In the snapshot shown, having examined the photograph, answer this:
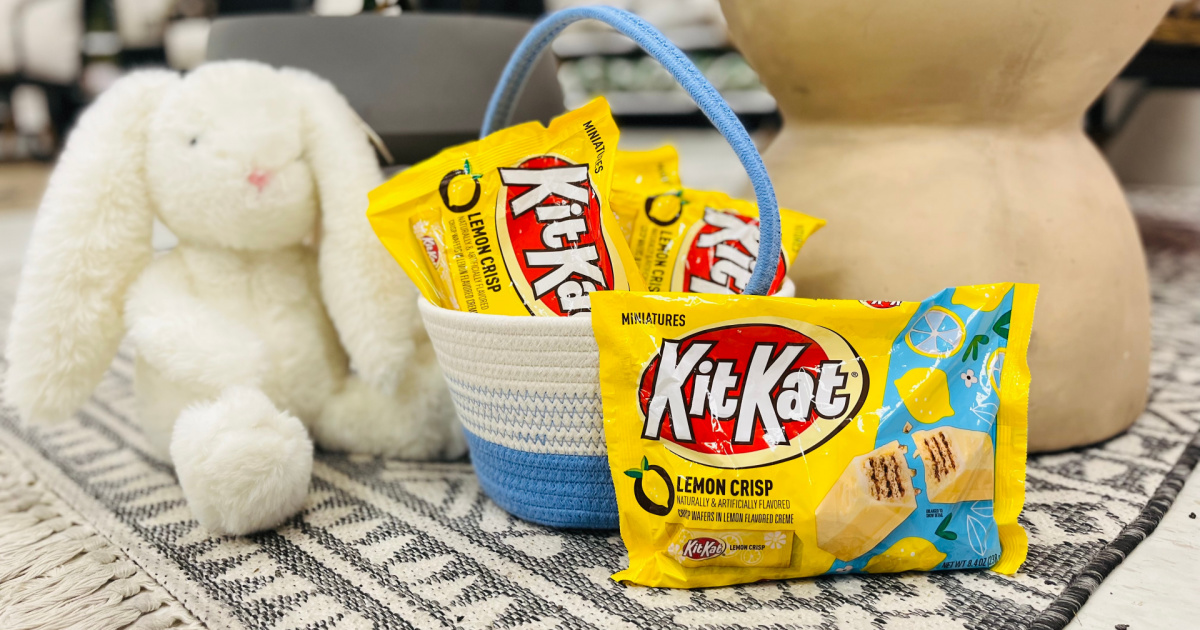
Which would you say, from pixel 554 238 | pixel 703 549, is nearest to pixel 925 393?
pixel 703 549

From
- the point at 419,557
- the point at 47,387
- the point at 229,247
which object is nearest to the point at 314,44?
the point at 229,247

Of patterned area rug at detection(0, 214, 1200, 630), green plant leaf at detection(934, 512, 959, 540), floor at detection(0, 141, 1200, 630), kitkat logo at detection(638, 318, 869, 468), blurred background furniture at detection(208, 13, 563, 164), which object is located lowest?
patterned area rug at detection(0, 214, 1200, 630)

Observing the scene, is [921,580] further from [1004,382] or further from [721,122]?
[721,122]

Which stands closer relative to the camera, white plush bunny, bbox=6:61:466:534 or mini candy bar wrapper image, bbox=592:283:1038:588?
mini candy bar wrapper image, bbox=592:283:1038:588

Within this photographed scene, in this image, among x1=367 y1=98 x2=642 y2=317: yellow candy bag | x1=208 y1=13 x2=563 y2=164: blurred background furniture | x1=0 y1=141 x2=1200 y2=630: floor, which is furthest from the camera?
x1=208 y1=13 x2=563 y2=164: blurred background furniture

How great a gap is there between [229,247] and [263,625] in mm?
369

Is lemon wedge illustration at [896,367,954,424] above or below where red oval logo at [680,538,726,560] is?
above

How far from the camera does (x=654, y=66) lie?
429 cm

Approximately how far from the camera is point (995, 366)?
0.52 metres

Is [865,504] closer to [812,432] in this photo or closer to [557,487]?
[812,432]

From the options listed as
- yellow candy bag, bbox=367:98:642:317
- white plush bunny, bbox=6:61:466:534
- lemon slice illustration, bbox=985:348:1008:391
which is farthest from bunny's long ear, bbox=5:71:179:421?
lemon slice illustration, bbox=985:348:1008:391

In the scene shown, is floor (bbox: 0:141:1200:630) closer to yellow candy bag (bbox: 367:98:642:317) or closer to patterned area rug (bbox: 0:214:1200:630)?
patterned area rug (bbox: 0:214:1200:630)

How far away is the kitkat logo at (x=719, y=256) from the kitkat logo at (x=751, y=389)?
10cm

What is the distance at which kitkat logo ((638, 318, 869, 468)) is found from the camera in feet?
1.64
